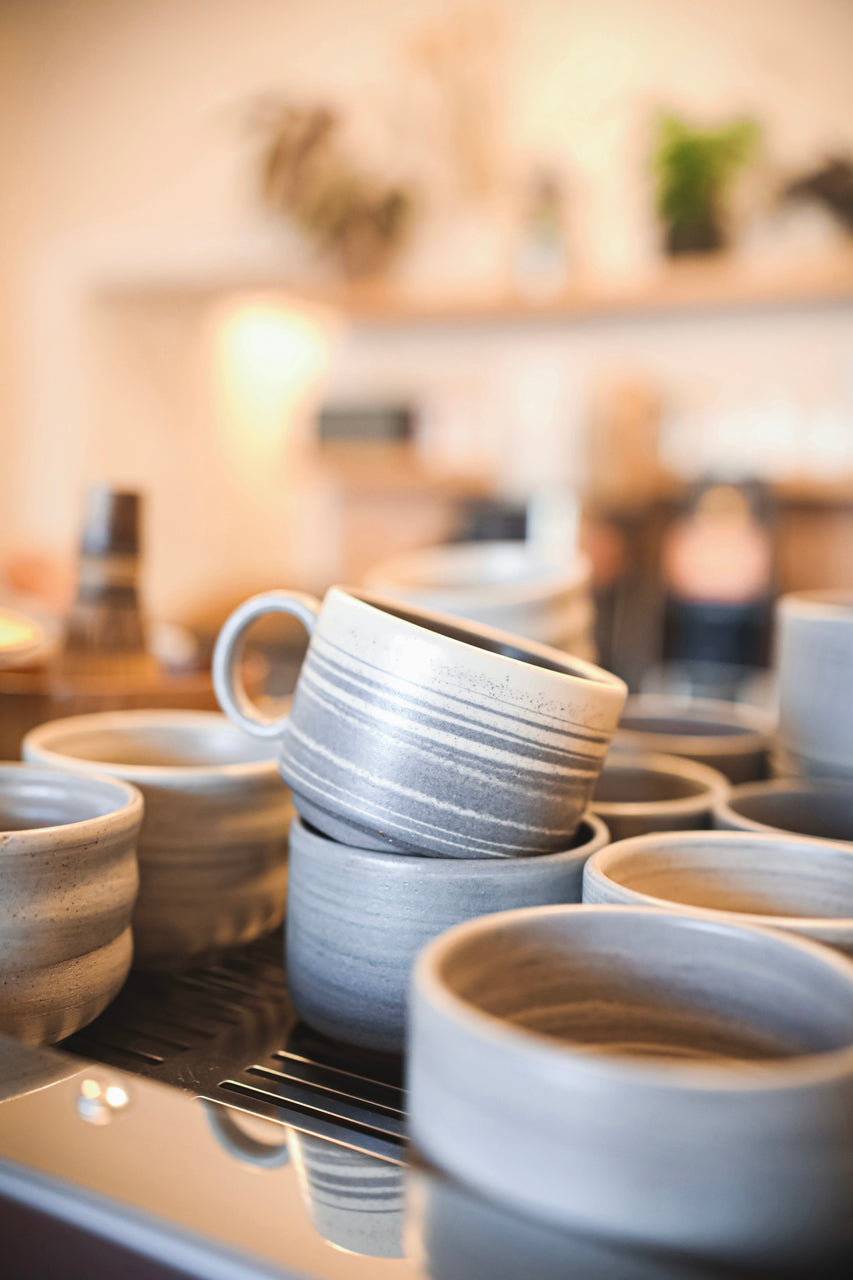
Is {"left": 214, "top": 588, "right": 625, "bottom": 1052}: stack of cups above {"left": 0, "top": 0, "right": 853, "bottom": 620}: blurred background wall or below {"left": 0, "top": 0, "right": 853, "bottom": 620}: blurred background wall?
below

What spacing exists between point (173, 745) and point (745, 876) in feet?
1.31

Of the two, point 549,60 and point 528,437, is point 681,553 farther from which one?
point 549,60

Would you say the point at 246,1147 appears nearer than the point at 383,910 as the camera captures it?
Yes

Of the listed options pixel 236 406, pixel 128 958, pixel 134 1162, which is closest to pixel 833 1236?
pixel 134 1162

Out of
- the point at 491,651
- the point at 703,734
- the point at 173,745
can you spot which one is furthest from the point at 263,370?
the point at 491,651

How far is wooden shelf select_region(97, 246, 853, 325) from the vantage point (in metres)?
3.03

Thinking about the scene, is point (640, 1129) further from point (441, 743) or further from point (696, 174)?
point (696, 174)

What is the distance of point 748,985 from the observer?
40 centimetres

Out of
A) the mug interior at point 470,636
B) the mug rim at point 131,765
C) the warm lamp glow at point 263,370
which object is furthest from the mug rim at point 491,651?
the warm lamp glow at point 263,370

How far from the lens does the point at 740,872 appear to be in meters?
0.54

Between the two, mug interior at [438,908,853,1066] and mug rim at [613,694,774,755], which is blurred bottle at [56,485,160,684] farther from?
mug interior at [438,908,853,1066]

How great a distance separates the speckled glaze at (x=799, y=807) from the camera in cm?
67

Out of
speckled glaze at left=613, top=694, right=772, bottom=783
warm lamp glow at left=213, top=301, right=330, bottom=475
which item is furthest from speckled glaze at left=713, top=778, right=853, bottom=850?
warm lamp glow at left=213, top=301, right=330, bottom=475

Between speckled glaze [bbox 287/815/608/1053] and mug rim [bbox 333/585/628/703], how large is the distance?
3.4 inches
